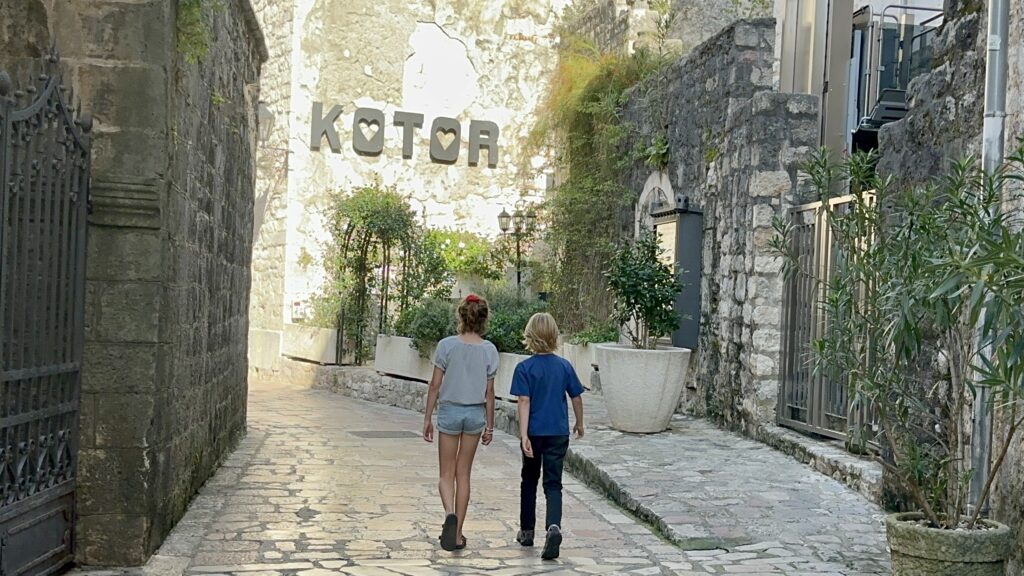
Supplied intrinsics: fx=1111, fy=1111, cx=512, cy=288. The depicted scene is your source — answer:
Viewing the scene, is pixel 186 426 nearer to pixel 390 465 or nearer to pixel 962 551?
pixel 390 465

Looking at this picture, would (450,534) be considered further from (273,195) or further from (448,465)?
(273,195)

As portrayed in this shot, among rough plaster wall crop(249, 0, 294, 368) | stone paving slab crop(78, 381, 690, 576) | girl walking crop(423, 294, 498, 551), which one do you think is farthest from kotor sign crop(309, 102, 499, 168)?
girl walking crop(423, 294, 498, 551)

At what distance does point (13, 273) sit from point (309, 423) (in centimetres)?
762

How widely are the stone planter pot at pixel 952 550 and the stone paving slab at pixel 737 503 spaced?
0.85 metres

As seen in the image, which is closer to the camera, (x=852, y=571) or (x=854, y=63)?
(x=852, y=571)

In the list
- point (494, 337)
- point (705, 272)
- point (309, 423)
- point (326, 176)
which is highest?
point (326, 176)

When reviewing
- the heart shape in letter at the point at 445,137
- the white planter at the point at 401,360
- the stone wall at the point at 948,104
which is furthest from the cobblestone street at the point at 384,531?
the heart shape in letter at the point at 445,137

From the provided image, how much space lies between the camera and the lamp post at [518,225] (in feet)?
53.9

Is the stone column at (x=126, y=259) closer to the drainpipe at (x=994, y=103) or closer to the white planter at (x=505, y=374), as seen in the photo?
the drainpipe at (x=994, y=103)

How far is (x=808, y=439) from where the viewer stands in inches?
327

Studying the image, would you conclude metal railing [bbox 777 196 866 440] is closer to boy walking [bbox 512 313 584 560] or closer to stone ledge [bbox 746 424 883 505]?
stone ledge [bbox 746 424 883 505]

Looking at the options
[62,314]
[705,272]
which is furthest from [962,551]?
[705,272]

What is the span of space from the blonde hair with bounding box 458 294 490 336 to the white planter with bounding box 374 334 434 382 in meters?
8.12

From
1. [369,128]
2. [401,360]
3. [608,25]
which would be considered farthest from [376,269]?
[608,25]
